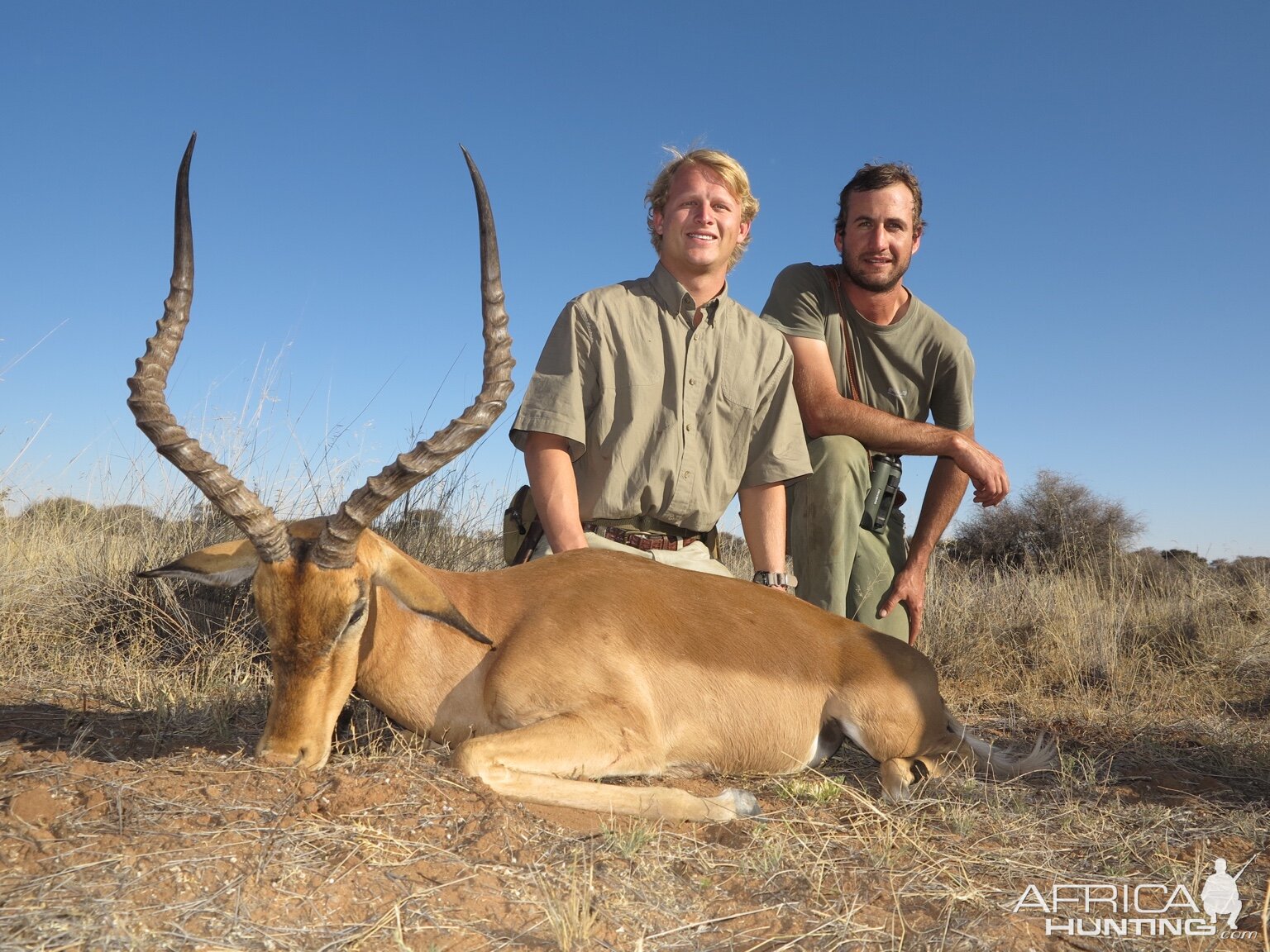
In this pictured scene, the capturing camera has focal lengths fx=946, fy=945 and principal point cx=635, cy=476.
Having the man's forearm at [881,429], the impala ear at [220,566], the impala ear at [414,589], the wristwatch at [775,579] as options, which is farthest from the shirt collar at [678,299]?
the impala ear at [220,566]

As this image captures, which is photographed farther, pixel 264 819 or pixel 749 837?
pixel 749 837

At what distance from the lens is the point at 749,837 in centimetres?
324

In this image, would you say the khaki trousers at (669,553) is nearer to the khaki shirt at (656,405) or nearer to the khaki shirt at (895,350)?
the khaki shirt at (656,405)

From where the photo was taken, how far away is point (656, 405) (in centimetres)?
537

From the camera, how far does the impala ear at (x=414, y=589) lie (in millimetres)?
3555

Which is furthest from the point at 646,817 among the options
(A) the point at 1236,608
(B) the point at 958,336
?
(A) the point at 1236,608

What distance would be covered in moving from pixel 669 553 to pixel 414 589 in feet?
6.92

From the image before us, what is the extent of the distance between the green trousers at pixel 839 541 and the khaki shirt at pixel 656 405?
1.62 ft

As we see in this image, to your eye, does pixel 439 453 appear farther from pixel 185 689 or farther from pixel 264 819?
pixel 185 689

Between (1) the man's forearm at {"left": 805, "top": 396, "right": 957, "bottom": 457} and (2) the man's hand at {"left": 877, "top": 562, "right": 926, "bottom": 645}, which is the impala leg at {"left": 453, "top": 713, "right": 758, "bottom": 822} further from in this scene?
(1) the man's forearm at {"left": 805, "top": 396, "right": 957, "bottom": 457}

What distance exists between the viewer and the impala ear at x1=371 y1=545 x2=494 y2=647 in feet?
11.7

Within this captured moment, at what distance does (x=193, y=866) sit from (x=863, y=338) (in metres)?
5.42

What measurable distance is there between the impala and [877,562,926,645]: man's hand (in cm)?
158

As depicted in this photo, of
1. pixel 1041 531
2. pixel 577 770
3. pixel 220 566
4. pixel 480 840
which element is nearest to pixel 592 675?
pixel 577 770
